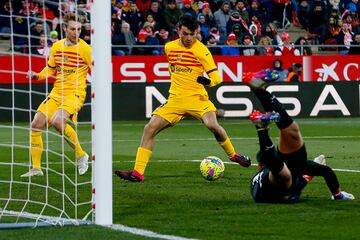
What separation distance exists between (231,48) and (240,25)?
1.31 meters

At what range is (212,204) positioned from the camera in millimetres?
10688

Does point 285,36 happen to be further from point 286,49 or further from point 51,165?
point 51,165

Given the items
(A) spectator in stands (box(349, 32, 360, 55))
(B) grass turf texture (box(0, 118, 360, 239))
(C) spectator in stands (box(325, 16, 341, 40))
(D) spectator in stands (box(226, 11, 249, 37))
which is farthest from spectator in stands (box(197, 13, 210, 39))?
(B) grass turf texture (box(0, 118, 360, 239))

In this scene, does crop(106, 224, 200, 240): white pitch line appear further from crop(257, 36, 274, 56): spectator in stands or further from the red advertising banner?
crop(257, 36, 274, 56): spectator in stands

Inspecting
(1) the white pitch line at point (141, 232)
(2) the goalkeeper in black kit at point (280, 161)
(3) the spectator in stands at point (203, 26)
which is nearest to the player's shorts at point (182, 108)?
(2) the goalkeeper in black kit at point (280, 161)

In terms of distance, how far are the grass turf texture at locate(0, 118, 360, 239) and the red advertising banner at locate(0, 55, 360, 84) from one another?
7.36 metres

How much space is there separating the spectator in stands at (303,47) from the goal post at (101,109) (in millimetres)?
19328

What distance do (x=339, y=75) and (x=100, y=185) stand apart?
19.5m

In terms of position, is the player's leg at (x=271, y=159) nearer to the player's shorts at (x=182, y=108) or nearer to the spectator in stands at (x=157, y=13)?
the player's shorts at (x=182, y=108)

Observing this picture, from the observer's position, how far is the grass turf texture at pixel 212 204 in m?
8.72

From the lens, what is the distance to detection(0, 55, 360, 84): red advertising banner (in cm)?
2648

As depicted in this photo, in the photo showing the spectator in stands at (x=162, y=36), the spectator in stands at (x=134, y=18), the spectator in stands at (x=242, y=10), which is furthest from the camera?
the spectator in stands at (x=242, y=10)

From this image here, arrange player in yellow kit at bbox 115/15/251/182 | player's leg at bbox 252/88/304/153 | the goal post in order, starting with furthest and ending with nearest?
player in yellow kit at bbox 115/15/251/182, player's leg at bbox 252/88/304/153, the goal post

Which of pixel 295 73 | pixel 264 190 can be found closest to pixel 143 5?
pixel 295 73
